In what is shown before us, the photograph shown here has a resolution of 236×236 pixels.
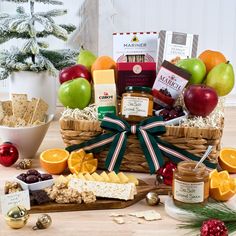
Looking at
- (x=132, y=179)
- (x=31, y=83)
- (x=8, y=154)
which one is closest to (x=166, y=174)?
(x=132, y=179)

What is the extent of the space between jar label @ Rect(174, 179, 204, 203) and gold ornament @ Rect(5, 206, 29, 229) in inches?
14.7

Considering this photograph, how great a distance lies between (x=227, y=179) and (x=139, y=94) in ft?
1.18

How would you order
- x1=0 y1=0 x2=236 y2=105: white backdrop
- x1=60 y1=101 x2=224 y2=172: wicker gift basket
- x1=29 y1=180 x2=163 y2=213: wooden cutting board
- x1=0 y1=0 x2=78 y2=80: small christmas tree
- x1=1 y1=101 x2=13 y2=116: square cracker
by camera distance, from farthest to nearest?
x1=0 y1=0 x2=236 y2=105: white backdrop
x1=0 y1=0 x2=78 y2=80: small christmas tree
x1=1 y1=101 x2=13 y2=116: square cracker
x1=60 y1=101 x2=224 y2=172: wicker gift basket
x1=29 y1=180 x2=163 y2=213: wooden cutting board

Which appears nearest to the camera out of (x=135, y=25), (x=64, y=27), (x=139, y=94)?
(x=139, y=94)

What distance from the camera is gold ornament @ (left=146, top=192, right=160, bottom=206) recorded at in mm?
1403

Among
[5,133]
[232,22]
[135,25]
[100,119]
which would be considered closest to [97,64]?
[100,119]

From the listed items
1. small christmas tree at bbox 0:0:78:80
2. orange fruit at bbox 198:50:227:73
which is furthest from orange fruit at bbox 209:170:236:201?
small christmas tree at bbox 0:0:78:80

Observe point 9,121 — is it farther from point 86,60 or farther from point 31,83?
point 31,83

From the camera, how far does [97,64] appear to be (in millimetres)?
1741

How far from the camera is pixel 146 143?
1.58 metres

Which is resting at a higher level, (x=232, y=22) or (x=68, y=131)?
(x=232, y=22)

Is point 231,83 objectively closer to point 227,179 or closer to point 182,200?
point 227,179

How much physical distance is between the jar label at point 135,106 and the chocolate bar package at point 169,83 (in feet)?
0.29

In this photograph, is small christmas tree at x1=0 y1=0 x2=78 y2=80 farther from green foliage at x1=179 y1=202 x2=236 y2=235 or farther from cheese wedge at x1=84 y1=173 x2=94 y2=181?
green foliage at x1=179 y1=202 x2=236 y2=235
